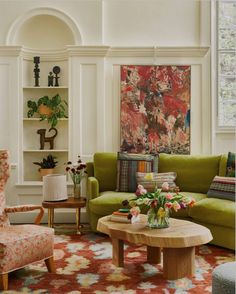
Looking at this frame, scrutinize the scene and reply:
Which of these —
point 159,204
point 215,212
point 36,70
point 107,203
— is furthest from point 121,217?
point 36,70

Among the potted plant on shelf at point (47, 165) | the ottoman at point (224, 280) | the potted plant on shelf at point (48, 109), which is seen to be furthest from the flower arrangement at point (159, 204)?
the potted plant on shelf at point (48, 109)

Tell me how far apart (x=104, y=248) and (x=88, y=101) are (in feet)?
7.11

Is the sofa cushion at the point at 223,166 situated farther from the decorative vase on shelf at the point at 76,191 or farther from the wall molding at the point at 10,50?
the wall molding at the point at 10,50

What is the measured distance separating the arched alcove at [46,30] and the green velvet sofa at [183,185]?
5.57 feet

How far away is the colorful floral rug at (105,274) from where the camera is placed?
349 cm

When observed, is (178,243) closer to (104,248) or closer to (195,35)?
(104,248)

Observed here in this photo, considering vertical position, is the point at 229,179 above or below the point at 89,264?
above

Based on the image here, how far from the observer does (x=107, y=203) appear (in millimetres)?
5062

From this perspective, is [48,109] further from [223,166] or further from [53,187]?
[223,166]

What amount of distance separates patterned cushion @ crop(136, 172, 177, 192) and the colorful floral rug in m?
0.85

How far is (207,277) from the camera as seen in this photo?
12.3 ft

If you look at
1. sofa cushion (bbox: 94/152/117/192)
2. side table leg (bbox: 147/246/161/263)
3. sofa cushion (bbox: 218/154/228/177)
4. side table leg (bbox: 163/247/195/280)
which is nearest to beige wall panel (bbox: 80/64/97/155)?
sofa cushion (bbox: 94/152/117/192)

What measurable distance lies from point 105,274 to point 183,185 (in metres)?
2.12

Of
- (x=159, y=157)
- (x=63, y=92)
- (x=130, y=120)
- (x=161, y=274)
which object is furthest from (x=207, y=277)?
(x=63, y=92)
